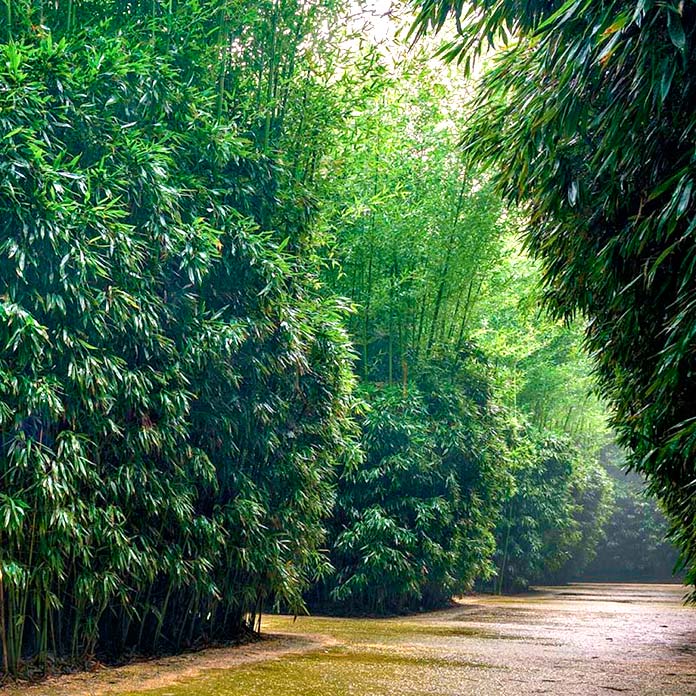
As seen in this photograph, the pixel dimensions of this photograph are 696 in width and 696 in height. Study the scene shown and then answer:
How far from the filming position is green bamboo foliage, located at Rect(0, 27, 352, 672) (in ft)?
11.4

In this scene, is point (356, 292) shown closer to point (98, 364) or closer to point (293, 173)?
point (293, 173)

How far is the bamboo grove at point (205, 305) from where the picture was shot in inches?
141

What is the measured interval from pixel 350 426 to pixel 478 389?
3.50 m

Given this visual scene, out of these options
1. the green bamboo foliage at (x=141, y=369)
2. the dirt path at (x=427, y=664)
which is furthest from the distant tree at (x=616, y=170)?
the green bamboo foliage at (x=141, y=369)

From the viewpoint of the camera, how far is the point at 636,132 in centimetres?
266

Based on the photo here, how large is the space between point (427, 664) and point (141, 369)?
7.95 feet

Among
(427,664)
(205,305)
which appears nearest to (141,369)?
(205,305)

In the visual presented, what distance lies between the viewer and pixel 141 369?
4.20 metres

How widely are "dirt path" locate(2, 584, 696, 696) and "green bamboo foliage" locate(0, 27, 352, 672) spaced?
1.30ft

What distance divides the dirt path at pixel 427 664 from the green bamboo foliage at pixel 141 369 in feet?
1.30

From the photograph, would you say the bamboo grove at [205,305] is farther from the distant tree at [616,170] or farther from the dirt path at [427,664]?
the distant tree at [616,170]

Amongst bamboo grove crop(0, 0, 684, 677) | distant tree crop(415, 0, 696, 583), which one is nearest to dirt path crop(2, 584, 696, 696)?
bamboo grove crop(0, 0, 684, 677)

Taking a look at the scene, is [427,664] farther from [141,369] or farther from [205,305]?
[205,305]

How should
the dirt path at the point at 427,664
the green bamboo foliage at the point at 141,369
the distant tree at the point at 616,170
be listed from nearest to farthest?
the distant tree at the point at 616,170, the green bamboo foliage at the point at 141,369, the dirt path at the point at 427,664
